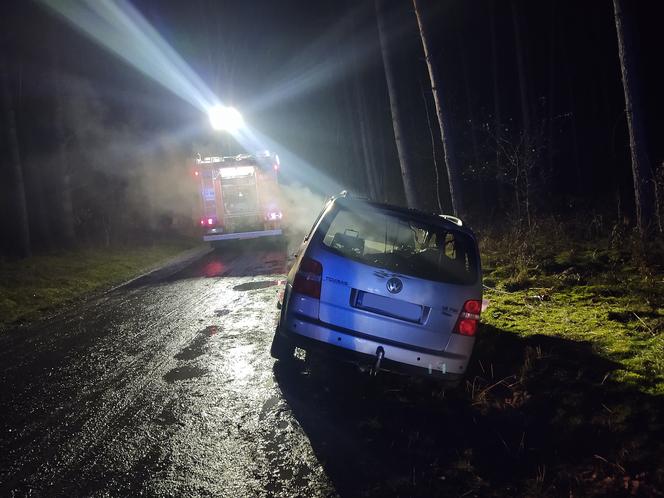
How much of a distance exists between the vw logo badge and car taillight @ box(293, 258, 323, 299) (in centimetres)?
63

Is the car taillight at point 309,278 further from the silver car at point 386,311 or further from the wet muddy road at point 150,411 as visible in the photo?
the wet muddy road at point 150,411

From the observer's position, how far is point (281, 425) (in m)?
3.62

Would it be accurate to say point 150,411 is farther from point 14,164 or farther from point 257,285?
point 14,164

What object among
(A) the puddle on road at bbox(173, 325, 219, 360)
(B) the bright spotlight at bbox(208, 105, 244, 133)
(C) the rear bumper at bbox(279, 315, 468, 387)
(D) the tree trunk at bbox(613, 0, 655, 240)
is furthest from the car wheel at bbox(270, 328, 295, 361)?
(B) the bright spotlight at bbox(208, 105, 244, 133)

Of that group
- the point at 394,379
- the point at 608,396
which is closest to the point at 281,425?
the point at 394,379

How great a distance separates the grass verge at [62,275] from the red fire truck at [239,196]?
2156 mm

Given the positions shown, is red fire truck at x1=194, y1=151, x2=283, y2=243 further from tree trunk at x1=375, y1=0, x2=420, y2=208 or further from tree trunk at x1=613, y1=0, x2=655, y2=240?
tree trunk at x1=613, y1=0, x2=655, y2=240

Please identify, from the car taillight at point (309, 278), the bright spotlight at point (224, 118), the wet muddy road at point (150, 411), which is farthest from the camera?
the bright spotlight at point (224, 118)

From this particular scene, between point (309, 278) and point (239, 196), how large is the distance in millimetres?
12786

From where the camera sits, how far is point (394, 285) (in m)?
3.96

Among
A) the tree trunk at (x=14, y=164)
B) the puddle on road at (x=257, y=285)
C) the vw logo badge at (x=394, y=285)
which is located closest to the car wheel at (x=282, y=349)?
the vw logo badge at (x=394, y=285)

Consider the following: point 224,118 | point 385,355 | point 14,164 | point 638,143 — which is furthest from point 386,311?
point 224,118

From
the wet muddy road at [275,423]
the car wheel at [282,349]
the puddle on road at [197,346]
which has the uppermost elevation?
the car wheel at [282,349]

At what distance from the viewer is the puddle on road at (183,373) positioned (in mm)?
4552
